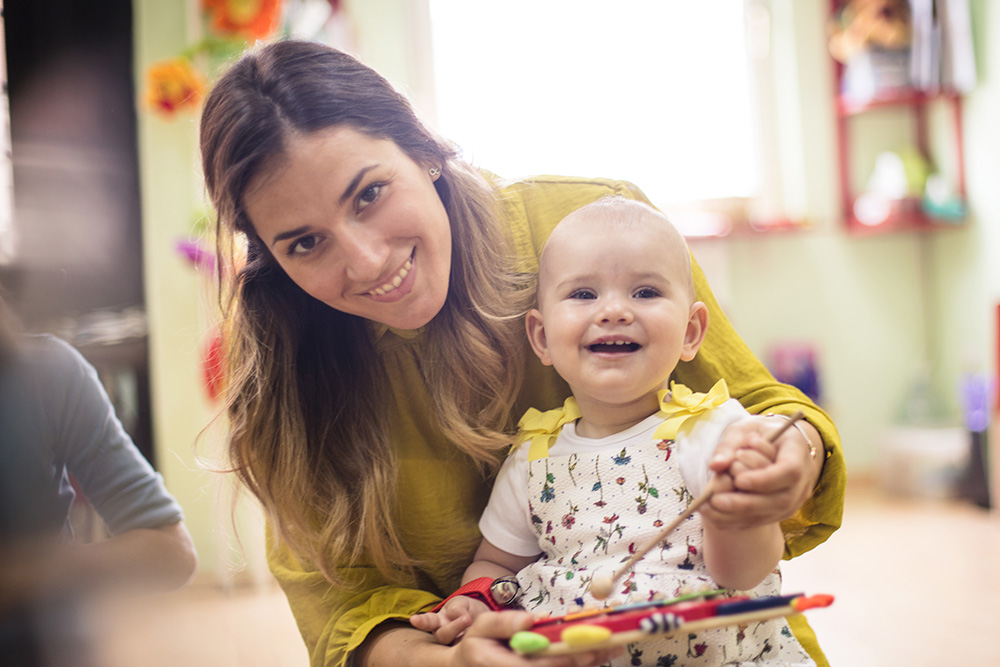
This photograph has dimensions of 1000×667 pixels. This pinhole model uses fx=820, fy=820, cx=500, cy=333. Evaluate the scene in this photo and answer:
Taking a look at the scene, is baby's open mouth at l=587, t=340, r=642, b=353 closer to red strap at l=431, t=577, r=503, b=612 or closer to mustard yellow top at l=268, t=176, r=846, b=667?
mustard yellow top at l=268, t=176, r=846, b=667

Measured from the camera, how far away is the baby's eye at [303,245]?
28.9 inches

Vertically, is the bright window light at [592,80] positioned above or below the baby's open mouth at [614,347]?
above

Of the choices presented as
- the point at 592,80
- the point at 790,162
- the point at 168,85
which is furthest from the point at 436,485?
the point at 790,162

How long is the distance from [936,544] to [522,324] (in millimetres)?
1917

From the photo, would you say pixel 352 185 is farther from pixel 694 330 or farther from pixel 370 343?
pixel 694 330

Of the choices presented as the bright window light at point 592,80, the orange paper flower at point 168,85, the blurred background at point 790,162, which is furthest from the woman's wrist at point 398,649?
the bright window light at point 592,80

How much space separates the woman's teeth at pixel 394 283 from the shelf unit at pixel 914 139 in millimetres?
2576

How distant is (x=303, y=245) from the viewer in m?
0.74

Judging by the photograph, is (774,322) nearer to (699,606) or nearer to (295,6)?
(295,6)

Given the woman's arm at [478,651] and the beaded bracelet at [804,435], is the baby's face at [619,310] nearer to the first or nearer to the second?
the beaded bracelet at [804,435]

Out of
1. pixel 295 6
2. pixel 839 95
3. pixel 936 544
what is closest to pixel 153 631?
pixel 295 6

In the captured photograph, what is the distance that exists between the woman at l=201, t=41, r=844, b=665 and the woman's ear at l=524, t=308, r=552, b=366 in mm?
31

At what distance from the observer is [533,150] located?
281 centimetres

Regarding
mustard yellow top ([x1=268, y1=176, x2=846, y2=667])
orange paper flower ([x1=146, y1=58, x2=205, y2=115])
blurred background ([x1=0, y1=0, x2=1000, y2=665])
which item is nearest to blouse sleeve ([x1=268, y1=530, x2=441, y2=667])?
mustard yellow top ([x1=268, y1=176, x2=846, y2=667])
